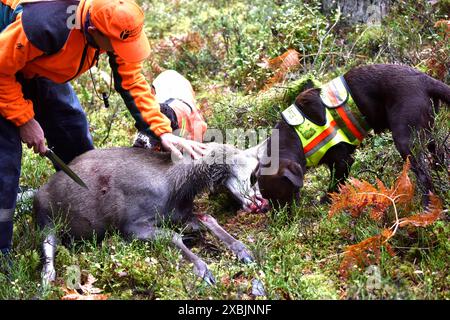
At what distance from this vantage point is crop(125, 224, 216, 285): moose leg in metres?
5.14

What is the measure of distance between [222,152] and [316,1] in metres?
3.98

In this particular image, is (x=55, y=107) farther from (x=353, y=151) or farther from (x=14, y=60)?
(x=353, y=151)

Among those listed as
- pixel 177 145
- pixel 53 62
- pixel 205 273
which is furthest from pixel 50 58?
pixel 205 273

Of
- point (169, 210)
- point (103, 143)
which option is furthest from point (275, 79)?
point (169, 210)

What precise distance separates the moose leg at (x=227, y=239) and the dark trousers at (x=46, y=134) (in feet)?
5.24

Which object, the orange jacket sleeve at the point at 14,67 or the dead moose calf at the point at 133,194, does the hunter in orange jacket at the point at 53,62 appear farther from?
the dead moose calf at the point at 133,194

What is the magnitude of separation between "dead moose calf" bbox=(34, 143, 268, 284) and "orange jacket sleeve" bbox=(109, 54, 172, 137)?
14.8 inches

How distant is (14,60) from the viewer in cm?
495

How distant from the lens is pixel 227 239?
5703mm

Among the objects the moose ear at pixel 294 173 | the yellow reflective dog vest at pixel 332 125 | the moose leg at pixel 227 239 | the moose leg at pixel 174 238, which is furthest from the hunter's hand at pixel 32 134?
the yellow reflective dog vest at pixel 332 125

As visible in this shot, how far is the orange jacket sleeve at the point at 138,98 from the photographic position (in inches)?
225

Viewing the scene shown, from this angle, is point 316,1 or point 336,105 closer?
point 336,105

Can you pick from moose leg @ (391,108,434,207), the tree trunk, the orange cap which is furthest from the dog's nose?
the tree trunk

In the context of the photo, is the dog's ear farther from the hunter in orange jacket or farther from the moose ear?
the hunter in orange jacket
